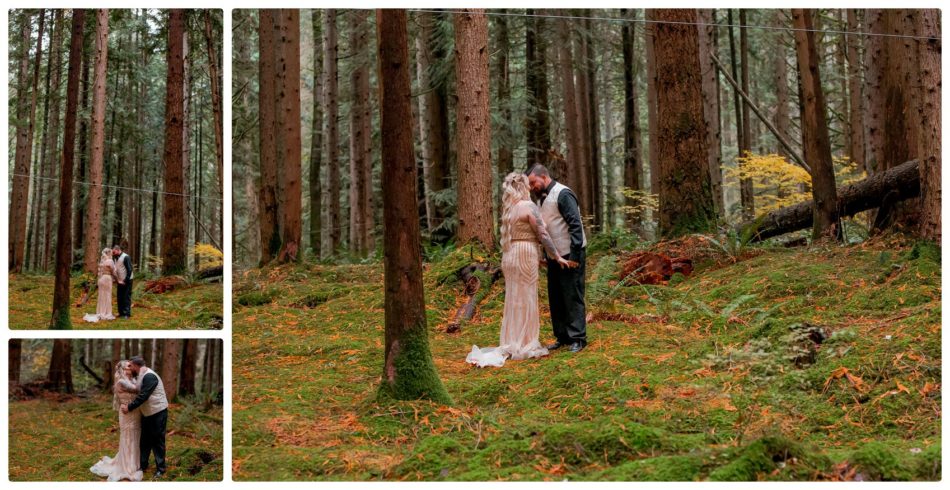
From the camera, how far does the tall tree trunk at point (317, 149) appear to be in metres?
19.8

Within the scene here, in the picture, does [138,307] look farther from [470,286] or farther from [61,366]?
[470,286]

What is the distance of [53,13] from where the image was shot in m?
5.43

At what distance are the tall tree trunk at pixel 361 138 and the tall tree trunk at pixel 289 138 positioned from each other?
4055 millimetres

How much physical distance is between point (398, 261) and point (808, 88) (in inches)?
271

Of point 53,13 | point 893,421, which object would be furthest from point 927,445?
point 53,13

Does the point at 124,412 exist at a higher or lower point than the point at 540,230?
lower

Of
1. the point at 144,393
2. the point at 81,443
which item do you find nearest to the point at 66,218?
the point at 144,393

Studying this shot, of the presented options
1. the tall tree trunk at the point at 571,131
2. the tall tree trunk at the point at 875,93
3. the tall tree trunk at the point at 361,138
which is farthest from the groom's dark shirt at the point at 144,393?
the tall tree trunk at the point at 571,131

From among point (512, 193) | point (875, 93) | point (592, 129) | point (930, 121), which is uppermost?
point (592, 129)

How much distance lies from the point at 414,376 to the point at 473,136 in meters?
6.90

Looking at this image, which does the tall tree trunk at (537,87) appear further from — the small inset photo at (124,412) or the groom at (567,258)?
the small inset photo at (124,412)

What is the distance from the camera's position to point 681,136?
11.3 metres

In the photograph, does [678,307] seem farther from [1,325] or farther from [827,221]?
[1,325]

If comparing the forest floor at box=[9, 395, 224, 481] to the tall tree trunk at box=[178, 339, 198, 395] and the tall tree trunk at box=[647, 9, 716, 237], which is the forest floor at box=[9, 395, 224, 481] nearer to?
the tall tree trunk at box=[178, 339, 198, 395]
